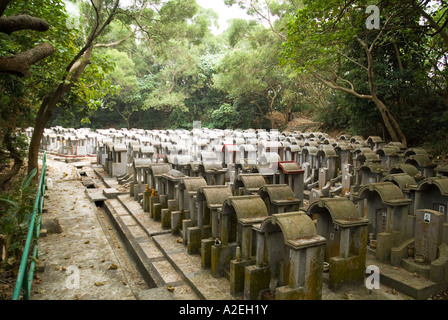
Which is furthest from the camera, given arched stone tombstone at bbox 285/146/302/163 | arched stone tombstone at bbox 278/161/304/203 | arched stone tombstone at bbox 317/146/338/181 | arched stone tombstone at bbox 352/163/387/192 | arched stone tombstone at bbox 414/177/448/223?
arched stone tombstone at bbox 285/146/302/163

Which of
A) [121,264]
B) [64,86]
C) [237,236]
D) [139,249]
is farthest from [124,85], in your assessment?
[237,236]

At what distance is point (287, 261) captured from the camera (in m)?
4.76

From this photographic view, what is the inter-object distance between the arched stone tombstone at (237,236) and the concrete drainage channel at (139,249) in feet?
2.09

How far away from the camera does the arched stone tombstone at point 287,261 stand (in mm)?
4238

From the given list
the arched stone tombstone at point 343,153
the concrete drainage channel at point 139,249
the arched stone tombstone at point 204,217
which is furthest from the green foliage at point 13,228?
the arched stone tombstone at point 343,153

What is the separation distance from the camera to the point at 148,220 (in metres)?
9.10

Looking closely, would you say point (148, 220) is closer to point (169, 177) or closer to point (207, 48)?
point (169, 177)

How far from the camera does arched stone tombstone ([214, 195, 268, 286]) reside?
5.09 meters

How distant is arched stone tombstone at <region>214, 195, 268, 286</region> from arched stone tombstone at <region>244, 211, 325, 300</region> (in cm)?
27

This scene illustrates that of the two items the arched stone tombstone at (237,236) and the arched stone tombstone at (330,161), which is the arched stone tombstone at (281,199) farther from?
the arched stone tombstone at (330,161)

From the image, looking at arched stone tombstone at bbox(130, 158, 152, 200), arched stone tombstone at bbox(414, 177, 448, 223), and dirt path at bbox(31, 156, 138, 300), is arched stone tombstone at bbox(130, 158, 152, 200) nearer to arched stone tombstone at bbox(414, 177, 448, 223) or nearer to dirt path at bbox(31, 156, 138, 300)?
dirt path at bbox(31, 156, 138, 300)

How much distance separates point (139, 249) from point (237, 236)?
2.82 metres

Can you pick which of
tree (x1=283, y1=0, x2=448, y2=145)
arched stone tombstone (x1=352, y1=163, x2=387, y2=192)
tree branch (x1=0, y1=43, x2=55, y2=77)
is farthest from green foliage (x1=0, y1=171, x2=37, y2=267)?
tree (x1=283, y1=0, x2=448, y2=145)

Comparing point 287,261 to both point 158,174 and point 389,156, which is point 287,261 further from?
point 389,156
